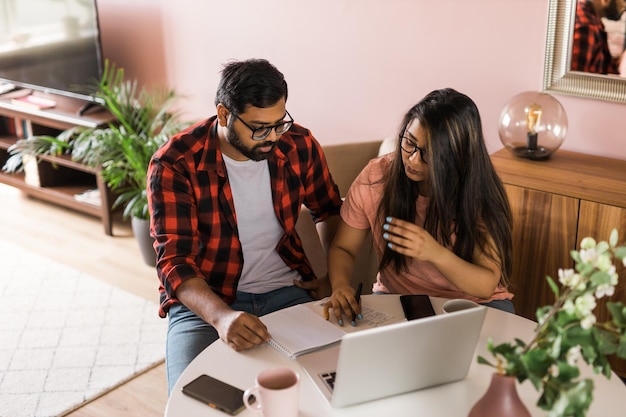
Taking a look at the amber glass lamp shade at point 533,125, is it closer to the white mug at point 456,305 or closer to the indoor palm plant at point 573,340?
the white mug at point 456,305

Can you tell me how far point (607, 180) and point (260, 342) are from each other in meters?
1.31

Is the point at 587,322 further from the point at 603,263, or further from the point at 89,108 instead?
the point at 89,108

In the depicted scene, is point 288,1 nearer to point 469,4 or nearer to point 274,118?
point 469,4

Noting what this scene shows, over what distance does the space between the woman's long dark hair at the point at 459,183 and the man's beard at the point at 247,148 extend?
1.14ft

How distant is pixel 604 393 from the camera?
1429 mm

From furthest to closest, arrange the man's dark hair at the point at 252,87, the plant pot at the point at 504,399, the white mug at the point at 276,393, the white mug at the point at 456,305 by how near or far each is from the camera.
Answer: the man's dark hair at the point at 252,87 → the white mug at the point at 456,305 → the white mug at the point at 276,393 → the plant pot at the point at 504,399

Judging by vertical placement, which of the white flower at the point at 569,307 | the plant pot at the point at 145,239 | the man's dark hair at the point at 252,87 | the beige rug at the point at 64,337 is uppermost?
the man's dark hair at the point at 252,87

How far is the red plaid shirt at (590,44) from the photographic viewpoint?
8.11ft

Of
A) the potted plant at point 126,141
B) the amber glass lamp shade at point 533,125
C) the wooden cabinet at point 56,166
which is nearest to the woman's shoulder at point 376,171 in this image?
the amber glass lamp shade at point 533,125

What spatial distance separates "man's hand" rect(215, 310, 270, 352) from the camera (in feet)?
5.26

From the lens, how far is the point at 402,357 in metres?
1.34

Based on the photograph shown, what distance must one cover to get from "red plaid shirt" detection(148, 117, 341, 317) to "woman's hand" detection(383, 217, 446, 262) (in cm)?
45

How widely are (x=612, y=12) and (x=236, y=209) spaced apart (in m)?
1.37

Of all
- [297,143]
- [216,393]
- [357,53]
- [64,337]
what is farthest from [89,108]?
[216,393]
